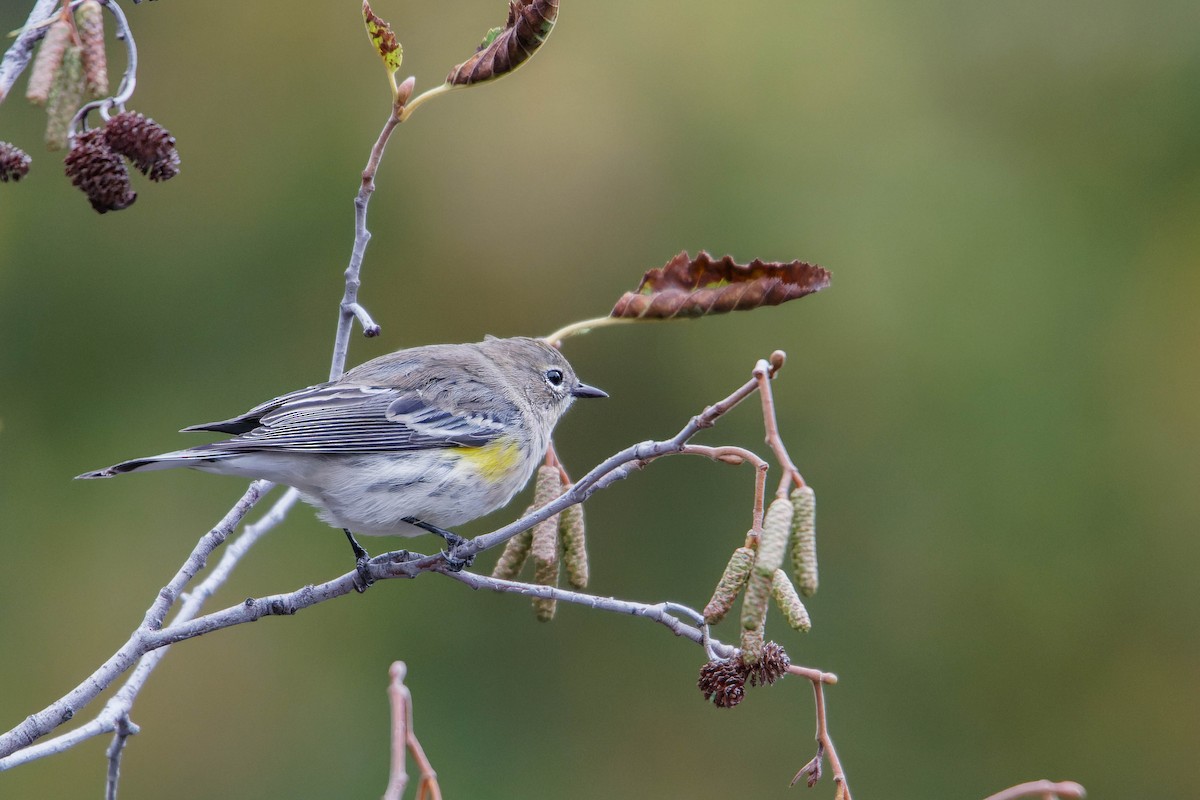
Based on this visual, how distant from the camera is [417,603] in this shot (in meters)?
5.37

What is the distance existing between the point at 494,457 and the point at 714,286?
123 cm

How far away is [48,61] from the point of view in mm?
1987

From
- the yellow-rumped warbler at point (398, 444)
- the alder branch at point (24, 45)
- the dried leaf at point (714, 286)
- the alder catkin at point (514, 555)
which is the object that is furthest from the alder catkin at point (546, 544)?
the alder branch at point (24, 45)

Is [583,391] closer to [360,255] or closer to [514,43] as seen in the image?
[360,255]

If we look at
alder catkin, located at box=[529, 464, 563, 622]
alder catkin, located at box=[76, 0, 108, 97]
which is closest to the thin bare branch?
alder catkin, located at box=[529, 464, 563, 622]

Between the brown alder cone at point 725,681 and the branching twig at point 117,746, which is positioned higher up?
the branching twig at point 117,746

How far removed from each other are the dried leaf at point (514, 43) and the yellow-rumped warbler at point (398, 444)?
2.47 ft

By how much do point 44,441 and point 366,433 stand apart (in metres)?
2.90

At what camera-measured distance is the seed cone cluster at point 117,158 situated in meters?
2.06

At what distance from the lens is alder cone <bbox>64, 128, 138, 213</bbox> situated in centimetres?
205

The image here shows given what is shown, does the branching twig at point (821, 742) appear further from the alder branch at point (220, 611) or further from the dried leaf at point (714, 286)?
the dried leaf at point (714, 286)

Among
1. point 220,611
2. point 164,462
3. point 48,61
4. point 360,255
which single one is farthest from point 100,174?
point 220,611

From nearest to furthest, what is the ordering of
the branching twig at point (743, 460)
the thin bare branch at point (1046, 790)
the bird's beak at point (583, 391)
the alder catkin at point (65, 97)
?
the thin bare branch at point (1046, 790)
the branching twig at point (743, 460)
the alder catkin at point (65, 97)
the bird's beak at point (583, 391)

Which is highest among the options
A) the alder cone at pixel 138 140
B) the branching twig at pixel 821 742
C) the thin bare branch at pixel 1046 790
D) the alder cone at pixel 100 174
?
the alder cone at pixel 138 140
